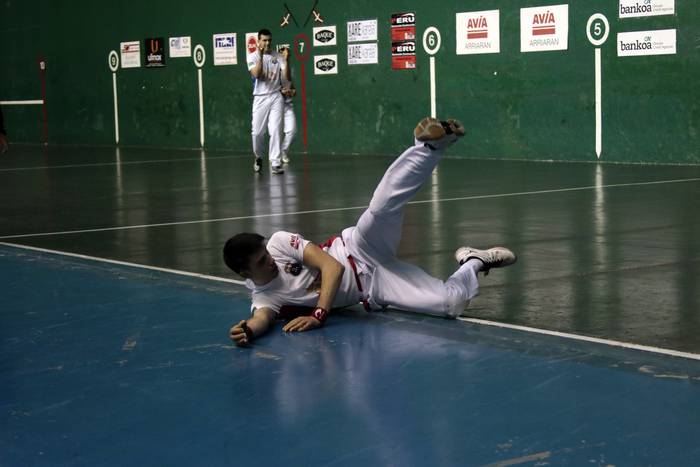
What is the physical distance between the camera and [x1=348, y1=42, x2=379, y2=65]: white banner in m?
19.1

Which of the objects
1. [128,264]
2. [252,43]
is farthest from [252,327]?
[252,43]

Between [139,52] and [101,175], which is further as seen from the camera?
[139,52]

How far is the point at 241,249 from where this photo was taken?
17.7 feet

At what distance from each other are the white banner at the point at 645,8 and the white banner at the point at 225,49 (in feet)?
26.5

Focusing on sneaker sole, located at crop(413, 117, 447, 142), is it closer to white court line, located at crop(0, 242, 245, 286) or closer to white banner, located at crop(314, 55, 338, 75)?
white court line, located at crop(0, 242, 245, 286)

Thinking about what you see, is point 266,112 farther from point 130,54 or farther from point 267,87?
point 130,54

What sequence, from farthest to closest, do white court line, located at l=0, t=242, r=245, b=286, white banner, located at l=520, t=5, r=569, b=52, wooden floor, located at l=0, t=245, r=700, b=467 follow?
white banner, located at l=520, t=5, r=569, b=52, white court line, located at l=0, t=242, r=245, b=286, wooden floor, located at l=0, t=245, r=700, b=467

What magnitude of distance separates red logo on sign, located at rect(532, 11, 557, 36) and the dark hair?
11761mm

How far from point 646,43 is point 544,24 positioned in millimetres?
1653

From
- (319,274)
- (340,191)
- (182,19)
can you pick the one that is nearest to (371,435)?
(319,274)

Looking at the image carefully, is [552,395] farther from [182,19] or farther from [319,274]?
[182,19]

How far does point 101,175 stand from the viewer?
16.4 m

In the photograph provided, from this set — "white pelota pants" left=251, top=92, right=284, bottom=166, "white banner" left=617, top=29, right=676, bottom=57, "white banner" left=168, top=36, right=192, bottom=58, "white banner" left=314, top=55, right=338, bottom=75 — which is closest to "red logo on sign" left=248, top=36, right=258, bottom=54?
"white banner" left=314, top=55, right=338, bottom=75

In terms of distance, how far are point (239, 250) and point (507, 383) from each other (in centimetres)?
148
